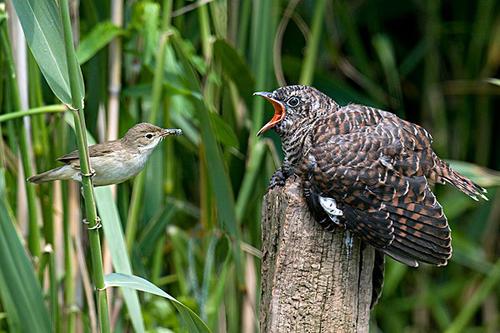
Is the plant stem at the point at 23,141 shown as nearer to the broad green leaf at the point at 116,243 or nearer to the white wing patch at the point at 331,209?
the broad green leaf at the point at 116,243

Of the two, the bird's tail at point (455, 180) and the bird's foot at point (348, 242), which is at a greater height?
the bird's tail at point (455, 180)

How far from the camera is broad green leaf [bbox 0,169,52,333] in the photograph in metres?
1.94

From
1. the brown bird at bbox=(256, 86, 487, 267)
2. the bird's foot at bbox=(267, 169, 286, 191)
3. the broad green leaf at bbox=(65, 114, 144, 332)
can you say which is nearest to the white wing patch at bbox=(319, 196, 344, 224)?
the brown bird at bbox=(256, 86, 487, 267)

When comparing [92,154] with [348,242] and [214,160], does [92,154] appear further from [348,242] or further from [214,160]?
[348,242]

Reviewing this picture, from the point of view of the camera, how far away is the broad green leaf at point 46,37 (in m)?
1.50

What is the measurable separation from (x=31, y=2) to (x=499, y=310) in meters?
2.80

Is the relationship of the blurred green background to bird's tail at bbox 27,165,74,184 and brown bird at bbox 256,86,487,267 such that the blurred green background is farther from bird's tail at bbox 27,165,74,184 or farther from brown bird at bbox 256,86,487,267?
brown bird at bbox 256,86,487,267

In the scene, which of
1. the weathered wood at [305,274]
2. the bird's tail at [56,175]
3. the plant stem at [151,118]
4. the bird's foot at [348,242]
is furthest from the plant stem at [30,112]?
the bird's foot at [348,242]

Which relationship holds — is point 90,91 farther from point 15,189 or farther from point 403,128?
point 403,128

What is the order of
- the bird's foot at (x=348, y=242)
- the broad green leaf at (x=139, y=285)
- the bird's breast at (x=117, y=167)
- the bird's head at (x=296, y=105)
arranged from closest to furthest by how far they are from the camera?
the broad green leaf at (x=139, y=285), the bird's foot at (x=348, y=242), the bird's breast at (x=117, y=167), the bird's head at (x=296, y=105)

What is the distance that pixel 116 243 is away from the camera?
200 centimetres


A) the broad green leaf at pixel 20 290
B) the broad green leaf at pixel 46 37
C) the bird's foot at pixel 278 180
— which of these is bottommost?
the broad green leaf at pixel 20 290

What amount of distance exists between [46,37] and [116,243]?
61cm

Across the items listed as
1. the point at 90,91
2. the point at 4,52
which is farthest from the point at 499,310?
the point at 4,52
